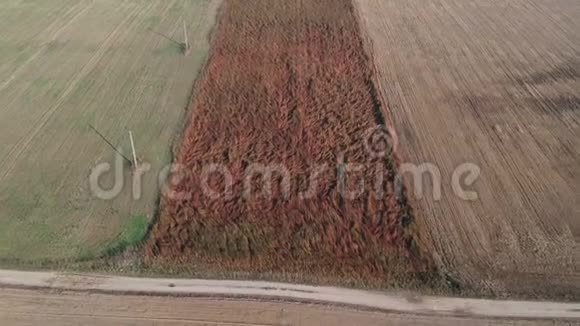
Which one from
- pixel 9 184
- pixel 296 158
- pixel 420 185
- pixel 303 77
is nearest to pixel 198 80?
pixel 303 77

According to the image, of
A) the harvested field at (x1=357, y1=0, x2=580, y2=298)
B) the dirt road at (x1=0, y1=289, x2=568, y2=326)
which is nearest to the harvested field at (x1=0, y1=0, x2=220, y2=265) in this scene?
the dirt road at (x1=0, y1=289, x2=568, y2=326)

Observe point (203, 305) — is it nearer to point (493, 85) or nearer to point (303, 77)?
point (303, 77)

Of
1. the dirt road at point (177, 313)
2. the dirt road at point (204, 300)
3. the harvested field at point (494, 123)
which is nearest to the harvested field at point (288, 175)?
the dirt road at point (204, 300)

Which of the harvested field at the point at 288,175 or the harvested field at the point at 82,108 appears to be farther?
the harvested field at the point at 82,108

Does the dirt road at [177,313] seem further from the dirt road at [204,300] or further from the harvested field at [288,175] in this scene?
the harvested field at [288,175]

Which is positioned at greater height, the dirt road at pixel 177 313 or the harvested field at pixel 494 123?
the harvested field at pixel 494 123

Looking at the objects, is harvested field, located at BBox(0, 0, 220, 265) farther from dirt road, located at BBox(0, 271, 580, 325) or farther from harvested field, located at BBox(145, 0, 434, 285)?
harvested field, located at BBox(145, 0, 434, 285)
